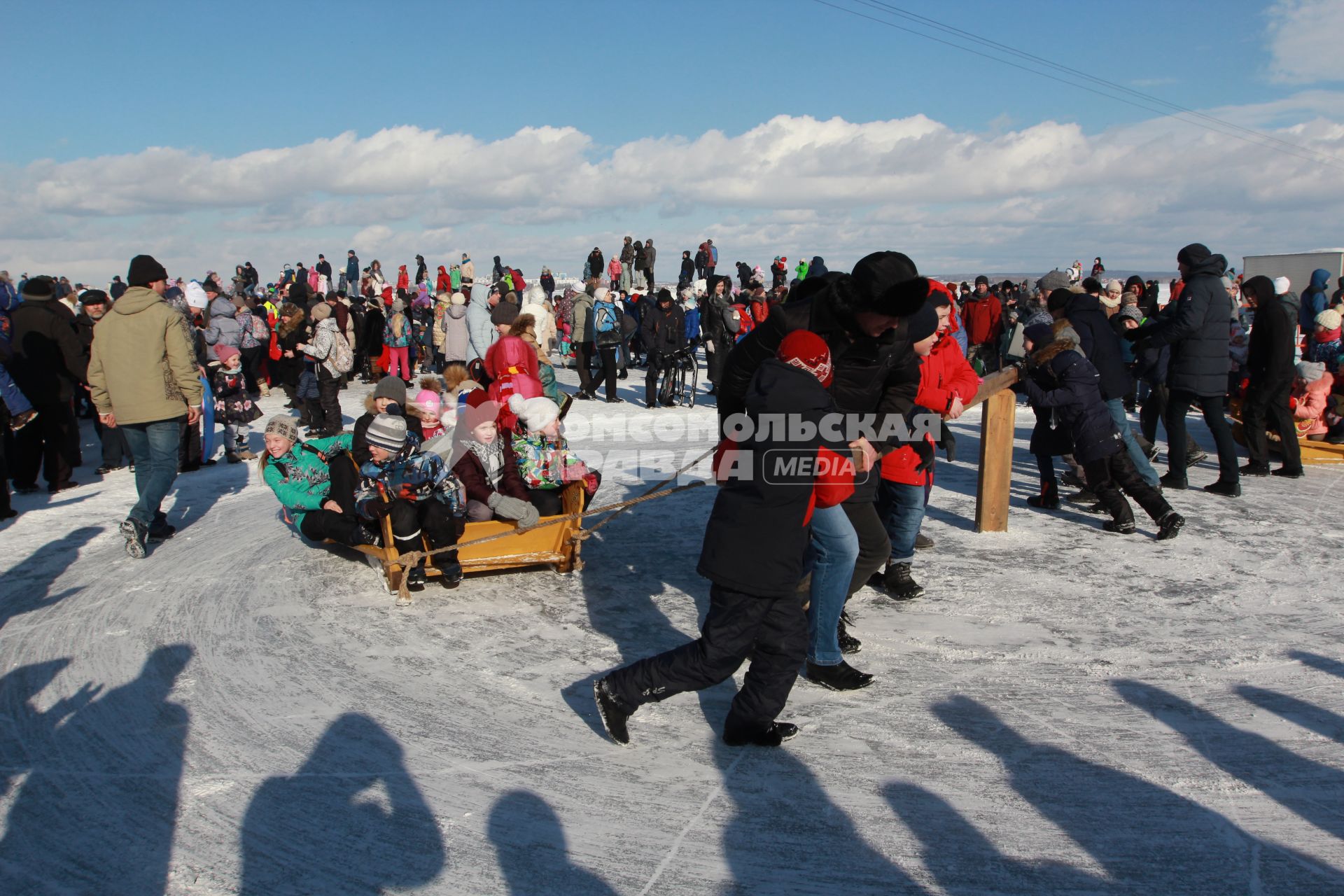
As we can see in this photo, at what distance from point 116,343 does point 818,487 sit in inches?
211

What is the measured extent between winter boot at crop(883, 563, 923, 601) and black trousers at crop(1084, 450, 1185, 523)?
187cm

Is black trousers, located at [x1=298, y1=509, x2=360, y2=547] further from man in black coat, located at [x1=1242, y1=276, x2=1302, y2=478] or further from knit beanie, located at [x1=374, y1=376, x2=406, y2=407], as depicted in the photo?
man in black coat, located at [x1=1242, y1=276, x2=1302, y2=478]

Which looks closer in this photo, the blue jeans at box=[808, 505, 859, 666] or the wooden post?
the blue jeans at box=[808, 505, 859, 666]

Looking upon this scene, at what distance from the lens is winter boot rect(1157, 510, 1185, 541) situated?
249 inches

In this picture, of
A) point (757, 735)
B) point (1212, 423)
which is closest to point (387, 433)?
point (757, 735)

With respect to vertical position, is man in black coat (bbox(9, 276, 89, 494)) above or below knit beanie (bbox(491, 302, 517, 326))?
below

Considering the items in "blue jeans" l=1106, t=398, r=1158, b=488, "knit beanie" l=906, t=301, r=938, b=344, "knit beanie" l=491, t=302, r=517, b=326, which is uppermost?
"knit beanie" l=491, t=302, r=517, b=326

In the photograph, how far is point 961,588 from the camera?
5.48 metres

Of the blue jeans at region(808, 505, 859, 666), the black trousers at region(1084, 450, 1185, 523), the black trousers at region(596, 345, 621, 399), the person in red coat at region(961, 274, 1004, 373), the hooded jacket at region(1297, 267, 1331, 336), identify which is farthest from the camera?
the person in red coat at region(961, 274, 1004, 373)

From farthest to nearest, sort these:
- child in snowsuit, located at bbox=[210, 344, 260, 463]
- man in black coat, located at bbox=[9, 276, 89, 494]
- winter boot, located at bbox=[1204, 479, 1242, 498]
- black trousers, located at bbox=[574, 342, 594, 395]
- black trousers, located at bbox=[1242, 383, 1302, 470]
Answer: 1. black trousers, located at bbox=[574, 342, 594, 395]
2. child in snowsuit, located at bbox=[210, 344, 260, 463]
3. man in black coat, located at bbox=[9, 276, 89, 494]
4. black trousers, located at bbox=[1242, 383, 1302, 470]
5. winter boot, located at bbox=[1204, 479, 1242, 498]

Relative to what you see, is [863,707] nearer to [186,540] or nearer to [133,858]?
[133,858]

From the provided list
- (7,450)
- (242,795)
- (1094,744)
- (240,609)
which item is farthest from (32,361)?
(1094,744)

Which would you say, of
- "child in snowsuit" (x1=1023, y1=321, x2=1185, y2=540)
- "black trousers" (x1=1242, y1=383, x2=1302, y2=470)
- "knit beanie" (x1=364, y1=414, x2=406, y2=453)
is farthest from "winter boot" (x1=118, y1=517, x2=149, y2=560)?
"black trousers" (x1=1242, y1=383, x2=1302, y2=470)

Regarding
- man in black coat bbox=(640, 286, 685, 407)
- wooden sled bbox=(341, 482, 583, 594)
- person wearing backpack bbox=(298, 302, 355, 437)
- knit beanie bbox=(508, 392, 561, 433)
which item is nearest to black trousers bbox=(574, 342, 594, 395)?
man in black coat bbox=(640, 286, 685, 407)
